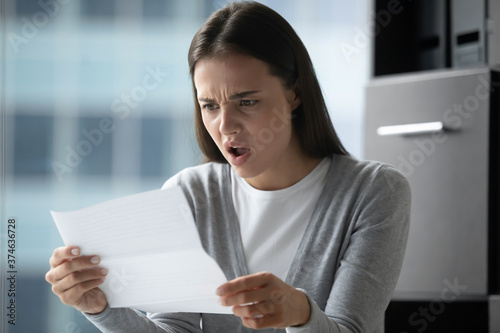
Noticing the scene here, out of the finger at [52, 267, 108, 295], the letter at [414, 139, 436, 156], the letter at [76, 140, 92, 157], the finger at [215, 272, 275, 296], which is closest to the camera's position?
the finger at [215, 272, 275, 296]

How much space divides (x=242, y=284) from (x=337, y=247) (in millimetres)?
381

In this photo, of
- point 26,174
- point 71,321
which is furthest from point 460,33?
point 26,174

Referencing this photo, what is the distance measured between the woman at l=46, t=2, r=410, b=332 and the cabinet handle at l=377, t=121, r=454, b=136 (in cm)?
35

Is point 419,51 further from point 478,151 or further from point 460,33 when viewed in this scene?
point 478,151

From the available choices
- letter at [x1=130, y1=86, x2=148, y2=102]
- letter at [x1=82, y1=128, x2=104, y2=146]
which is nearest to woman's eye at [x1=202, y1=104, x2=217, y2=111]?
letter at [x1=130, y1=86, x2=148, y2=102]

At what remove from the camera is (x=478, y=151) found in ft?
5.03

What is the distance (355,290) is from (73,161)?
390 centimetres

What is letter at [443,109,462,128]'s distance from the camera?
5.16 ft

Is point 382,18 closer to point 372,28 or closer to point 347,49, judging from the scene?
point 372,28

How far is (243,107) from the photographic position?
1178 millimetres

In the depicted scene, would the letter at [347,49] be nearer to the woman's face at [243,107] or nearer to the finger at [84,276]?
the woman's face at [243,107]

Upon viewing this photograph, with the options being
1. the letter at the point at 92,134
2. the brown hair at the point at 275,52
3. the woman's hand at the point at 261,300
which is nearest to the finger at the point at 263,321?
the woman's hand at the point at 261,300

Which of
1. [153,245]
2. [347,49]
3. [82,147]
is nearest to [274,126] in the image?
[153,245]

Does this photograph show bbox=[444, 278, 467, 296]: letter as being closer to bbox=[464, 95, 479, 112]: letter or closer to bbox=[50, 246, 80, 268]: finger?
bbox=[464, 95, 479, 112]: letter
